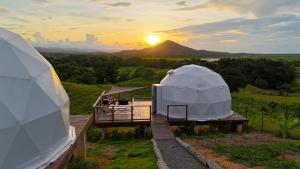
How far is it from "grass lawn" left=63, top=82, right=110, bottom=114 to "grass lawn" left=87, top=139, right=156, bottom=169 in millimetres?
10992

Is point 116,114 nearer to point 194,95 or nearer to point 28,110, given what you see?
point 194,95

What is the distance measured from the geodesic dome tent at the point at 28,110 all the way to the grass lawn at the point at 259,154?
6.32 meters

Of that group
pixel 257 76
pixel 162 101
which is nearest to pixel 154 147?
pixel 162 101

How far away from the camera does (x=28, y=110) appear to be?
824 cm

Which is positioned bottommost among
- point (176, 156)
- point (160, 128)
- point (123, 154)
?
point (123, 154)

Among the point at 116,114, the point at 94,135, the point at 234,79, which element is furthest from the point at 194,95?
the point at 234,79

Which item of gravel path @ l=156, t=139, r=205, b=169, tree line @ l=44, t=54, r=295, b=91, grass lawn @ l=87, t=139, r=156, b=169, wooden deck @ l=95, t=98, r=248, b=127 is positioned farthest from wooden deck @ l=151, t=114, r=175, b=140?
tree line @ l=44, t=54, r=295, b=91

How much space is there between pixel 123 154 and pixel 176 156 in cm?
276

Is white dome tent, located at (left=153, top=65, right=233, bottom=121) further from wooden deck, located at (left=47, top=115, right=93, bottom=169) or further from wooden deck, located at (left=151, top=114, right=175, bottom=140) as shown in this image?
wooden deck, located at (left=47, top=115, right=93, bottom=169)

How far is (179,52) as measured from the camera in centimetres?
17962

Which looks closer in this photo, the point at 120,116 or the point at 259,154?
the point at 259,154

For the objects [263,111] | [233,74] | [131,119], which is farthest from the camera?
[233,74]

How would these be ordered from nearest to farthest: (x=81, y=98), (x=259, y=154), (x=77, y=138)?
1. (x=77, y=138)
2. (x=259, y=154)
3. (x=81, y=98)

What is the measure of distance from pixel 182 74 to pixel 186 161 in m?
9.41
